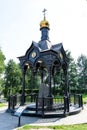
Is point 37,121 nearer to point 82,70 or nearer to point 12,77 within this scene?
point 12,77

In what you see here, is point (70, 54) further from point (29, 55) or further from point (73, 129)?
point (73, 129)

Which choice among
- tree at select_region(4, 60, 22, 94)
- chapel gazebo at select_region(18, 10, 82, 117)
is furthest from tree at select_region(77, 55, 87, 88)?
chapel gazebo at select_region(18, 10, 82, 117)

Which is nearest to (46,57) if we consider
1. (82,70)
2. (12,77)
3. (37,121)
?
(37,121)

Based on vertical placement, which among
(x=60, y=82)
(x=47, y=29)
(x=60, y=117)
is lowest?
(x=60, y=117)

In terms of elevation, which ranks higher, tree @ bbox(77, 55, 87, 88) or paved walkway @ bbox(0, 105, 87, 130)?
tree @ bbox(77, 55, 87, 88)

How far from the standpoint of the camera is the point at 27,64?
15.6 metres

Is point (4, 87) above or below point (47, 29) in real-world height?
below

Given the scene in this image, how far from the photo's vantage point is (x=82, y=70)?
56844 millimetres

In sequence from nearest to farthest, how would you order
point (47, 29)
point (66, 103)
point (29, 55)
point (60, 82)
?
point (66, 103), point (29, 55), point (47, 29), point (60, 82)

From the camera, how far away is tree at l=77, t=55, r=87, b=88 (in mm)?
52719

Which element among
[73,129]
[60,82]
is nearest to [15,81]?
[60,82]

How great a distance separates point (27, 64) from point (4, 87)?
20553mm

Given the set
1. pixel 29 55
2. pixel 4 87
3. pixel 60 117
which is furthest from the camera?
pixel 4 87

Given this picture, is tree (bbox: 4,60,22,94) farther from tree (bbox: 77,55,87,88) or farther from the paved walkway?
the paved walkway
